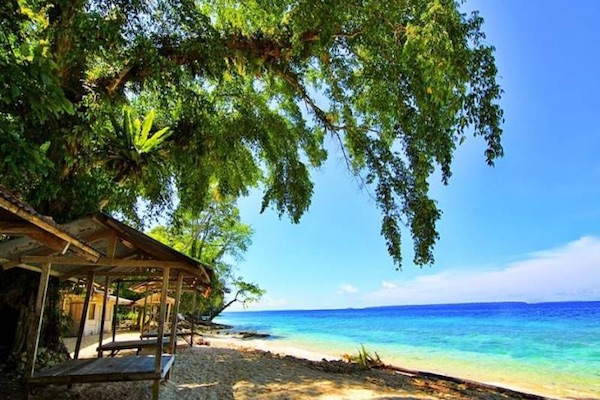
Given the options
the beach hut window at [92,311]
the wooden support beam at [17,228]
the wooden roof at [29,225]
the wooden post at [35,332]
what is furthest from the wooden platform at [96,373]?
the beach hut window at [92,311]

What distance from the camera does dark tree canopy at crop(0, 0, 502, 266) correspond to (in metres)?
5.11

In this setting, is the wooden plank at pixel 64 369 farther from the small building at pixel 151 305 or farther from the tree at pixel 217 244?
the tree at pixel 217 244

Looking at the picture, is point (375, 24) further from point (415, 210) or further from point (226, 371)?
point (226, 371)

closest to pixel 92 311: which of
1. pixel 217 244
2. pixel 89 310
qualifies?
pixel 89 310

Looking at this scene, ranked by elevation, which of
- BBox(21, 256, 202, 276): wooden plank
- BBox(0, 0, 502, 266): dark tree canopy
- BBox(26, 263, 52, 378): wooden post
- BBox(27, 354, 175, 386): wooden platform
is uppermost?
BBox(0, 0, 502, 266): dark tree canopy

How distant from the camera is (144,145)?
8.12 m

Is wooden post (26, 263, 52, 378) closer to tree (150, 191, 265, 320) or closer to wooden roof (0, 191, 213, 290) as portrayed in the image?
wooden roof (0, 191, 213, 290)

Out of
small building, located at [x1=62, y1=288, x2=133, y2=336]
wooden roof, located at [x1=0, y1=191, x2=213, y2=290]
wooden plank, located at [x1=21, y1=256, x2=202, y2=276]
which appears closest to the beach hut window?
small building, located at [x1=62, y1=288, x2=133, y2=336]

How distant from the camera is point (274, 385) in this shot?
791 cm

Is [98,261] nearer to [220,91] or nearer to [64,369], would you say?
[64,369]

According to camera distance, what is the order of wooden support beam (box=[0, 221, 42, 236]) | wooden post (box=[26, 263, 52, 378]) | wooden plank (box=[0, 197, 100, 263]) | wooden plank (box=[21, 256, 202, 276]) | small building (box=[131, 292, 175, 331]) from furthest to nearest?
1. small building (box=[131, 292, 175, 331])
2. wooden plank (box=[21, 256, 202, 276])
3. wooden post (box=[26, 263, 52, 378])
4. wooden support beam (box=[0, 221, 42, 236])
5. wooden plank (box=[0, 197, 100, 263])

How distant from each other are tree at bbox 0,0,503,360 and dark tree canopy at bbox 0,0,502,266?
0.08 feet

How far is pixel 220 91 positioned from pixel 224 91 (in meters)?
0.12

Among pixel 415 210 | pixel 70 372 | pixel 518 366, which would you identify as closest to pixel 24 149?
pixel 70 372
